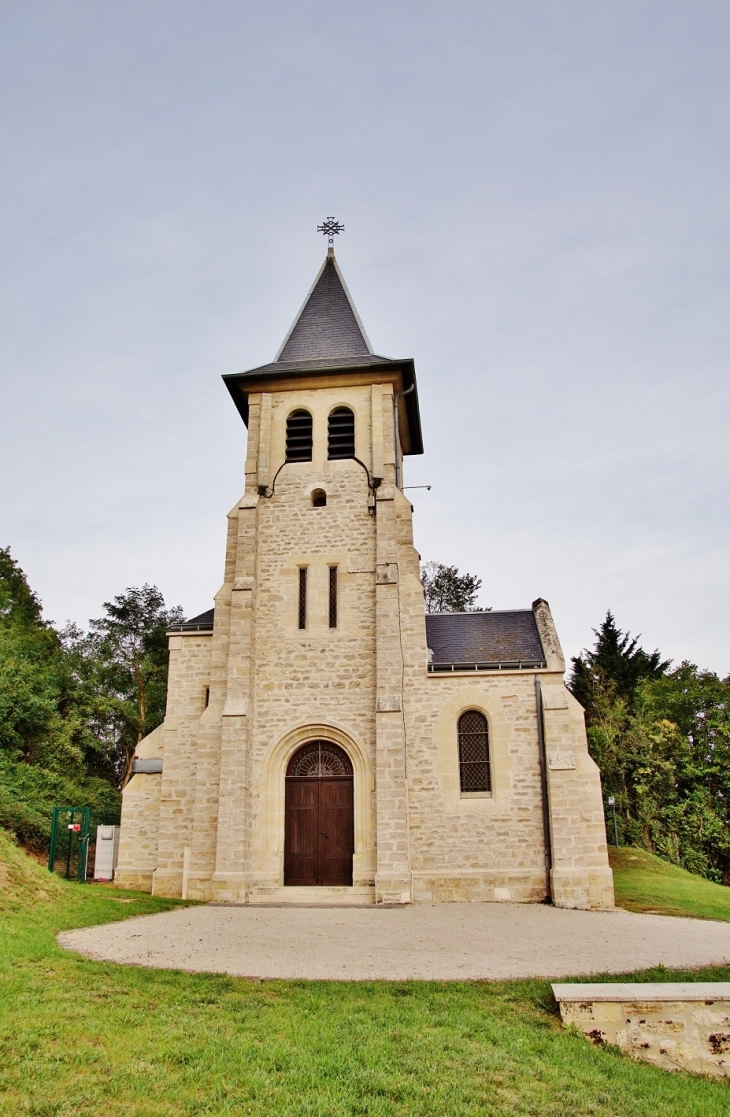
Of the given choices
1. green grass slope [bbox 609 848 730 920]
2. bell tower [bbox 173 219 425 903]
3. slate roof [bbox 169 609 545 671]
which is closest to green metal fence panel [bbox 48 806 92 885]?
bell tower [bbox 173 219 425 903]

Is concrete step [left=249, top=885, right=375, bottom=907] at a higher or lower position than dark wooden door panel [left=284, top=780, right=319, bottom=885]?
lower

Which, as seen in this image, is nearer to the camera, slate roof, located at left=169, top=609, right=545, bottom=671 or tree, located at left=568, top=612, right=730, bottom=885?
slate roof, located at left=169, top=609, right=545, bottom=671

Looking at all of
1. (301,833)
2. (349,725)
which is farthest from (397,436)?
(301,833)

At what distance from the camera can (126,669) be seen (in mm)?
38219

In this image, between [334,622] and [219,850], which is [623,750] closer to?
[334,622]

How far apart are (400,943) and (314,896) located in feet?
23.2

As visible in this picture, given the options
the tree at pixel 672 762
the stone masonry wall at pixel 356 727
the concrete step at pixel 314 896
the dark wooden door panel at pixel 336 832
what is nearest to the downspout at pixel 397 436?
the stone masonry wall at pixel 356 727

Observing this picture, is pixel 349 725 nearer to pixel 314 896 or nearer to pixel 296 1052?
pixel 314 896

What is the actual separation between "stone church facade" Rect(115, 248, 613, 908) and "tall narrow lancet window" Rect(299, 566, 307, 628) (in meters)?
0.04

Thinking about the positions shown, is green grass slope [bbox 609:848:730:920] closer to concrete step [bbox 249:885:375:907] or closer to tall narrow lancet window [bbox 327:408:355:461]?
concrete step [bbox 249:885:375:907]

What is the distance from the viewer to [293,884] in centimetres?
1809

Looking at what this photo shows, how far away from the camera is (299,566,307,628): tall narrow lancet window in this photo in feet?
65.5

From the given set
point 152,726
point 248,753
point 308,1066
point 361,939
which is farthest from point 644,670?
point 308,1066

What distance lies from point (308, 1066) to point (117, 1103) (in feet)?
4.43
